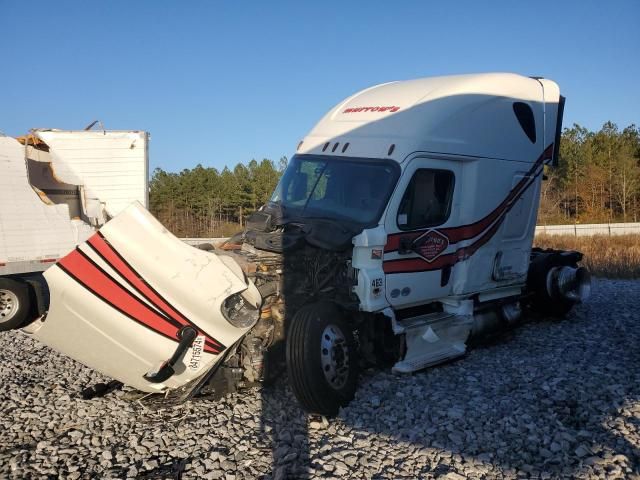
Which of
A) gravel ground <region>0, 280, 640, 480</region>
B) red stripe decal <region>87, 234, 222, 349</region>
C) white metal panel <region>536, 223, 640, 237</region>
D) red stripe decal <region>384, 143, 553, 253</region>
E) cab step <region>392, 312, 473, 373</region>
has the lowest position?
white metal panel <region>536, 223, 640, 237</region>

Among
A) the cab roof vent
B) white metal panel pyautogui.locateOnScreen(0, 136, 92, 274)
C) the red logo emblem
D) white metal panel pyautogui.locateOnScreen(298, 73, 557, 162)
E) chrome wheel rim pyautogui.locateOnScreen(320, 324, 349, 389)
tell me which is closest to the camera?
chrome wheel rim pyautogui.locateOnScreen(320, 324, 349, 389)

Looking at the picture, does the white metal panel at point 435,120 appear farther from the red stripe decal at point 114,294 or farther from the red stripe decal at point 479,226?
the red stripe decal at point 114,294

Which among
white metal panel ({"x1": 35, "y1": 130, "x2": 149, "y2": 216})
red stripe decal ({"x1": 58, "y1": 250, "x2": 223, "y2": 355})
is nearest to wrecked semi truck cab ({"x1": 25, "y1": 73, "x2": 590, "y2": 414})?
red stripe decal ({"x1": 58, "y1": 250, "x2": 223, "y2": 355})

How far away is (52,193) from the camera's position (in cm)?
1112

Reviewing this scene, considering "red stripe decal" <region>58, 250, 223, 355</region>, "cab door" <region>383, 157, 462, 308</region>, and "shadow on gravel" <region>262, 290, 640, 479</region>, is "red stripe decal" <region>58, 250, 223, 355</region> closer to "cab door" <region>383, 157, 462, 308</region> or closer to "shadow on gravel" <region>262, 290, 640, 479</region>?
"shadow on gravel" <region>262, 290, 640, 479</region>

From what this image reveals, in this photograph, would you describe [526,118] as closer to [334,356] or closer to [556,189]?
[334,356]

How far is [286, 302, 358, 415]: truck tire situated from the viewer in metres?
5.03

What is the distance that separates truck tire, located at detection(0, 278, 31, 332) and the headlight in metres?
6.89

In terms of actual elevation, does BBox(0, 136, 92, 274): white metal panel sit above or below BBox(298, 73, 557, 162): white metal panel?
below

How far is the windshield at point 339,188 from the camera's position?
625 centimetres

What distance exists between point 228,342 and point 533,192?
5.48 metres

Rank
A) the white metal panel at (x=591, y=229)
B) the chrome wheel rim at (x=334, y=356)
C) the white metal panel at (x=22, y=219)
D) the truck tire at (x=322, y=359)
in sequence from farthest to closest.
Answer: the white metal panel at (x=591, y=229), the white metal panel at (x=22, y=219), the chrome wheel rim at (x=334, y=356), the truck tire at (x=322, y=359)

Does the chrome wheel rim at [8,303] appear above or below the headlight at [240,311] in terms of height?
below

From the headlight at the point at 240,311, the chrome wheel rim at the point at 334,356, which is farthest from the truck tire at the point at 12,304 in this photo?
the chrome wheel rim at the point at 334,356
